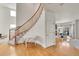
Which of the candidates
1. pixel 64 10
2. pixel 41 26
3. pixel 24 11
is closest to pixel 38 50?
pixel 41 26

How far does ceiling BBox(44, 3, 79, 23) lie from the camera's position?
7.35ft

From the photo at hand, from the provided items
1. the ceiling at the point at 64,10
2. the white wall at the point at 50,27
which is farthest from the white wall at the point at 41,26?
the ceiling at the point at 64,10

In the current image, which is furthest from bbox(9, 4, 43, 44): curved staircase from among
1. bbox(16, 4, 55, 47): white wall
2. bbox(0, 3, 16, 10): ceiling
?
bbox(0, 3, 16, 10): ceiling

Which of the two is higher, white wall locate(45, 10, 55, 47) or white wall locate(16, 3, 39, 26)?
white wall locate(16, 3, 39, 26)

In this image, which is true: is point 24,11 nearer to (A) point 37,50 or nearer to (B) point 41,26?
(B) point 41,26

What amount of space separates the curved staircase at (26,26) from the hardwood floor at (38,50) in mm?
193

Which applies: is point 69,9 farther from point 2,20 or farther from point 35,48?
point 2,20

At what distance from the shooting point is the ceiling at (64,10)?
7.35 feet

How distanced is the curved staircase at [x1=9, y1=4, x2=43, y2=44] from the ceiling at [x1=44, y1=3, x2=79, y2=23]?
8.1 inches

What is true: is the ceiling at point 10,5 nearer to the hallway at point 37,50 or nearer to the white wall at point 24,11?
the white wall at point 24,11

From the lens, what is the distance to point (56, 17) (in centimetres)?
228

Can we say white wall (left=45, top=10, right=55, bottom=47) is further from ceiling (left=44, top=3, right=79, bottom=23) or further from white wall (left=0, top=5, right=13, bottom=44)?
white wall (left=0, top=5, right=13, bottom=44)

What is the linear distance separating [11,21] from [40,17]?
1.92 feet

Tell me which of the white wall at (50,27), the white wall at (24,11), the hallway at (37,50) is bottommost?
the hallway at (37,50)
